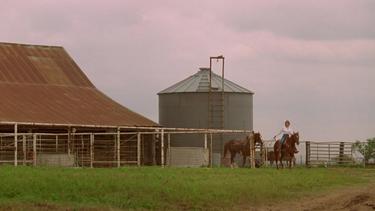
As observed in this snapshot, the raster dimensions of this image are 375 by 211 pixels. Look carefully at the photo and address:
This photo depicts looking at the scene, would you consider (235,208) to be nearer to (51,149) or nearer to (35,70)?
(51,149)

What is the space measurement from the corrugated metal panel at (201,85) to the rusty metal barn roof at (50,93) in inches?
202

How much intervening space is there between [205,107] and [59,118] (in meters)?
10.9

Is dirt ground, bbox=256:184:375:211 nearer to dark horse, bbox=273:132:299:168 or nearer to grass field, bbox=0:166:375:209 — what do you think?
grass field, bbox=0:166:375:209

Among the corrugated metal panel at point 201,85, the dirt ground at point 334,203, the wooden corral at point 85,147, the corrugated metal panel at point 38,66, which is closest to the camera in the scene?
the dirt ground at point 334,203

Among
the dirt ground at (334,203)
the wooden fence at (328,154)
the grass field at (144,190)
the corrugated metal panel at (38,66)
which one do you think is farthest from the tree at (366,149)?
the dirt ground at (334,203)

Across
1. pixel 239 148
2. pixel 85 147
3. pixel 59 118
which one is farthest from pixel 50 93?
pixel 239 148

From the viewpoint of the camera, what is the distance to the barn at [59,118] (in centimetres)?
3822

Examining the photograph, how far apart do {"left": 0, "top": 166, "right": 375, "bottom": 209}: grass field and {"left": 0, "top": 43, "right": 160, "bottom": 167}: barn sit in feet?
37.6

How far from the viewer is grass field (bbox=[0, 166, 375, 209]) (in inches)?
725

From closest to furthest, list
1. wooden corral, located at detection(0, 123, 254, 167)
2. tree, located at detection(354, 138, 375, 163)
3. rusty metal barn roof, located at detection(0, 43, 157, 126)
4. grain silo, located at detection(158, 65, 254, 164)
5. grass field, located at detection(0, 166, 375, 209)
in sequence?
grass field, located at detection(0, 166, 375, 209), wooden corral, located at detection(0, 123, 254, 167), rusty metal barn roof, located at detection(0, 43, 157, 126), tree, located at detection(354, 138, 375, 163), grain silo, located at detection(158, 65, 254, 164)

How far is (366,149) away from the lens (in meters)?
45.6

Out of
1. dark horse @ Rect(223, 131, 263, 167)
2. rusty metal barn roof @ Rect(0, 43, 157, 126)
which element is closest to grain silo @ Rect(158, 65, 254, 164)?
rusty metal barn roof @ Rect(0, 43, 157, 126)

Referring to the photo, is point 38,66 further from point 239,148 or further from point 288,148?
point 288,148

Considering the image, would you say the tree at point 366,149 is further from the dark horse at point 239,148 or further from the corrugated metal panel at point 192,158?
the corrugated metal panel at point 192,158
